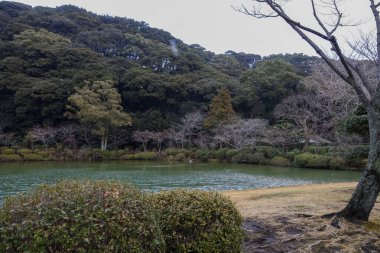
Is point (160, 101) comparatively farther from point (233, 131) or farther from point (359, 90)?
point (359, 90)

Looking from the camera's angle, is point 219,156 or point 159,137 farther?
point 159,137

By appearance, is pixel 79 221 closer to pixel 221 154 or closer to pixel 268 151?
pixel 268 151

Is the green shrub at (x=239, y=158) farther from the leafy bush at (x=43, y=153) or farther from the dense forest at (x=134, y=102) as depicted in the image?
the leafy bush at (x=43, y=153)

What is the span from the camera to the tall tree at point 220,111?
30562 millimetres

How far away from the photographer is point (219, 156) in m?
27.1

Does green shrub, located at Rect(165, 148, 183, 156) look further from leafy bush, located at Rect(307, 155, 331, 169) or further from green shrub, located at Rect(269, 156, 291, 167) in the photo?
leafy bush, located at Rect(307, 155, 331, 169)

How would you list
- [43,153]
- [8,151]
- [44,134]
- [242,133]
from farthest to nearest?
[44,134] < [242,133] < [43,153] < [8,151]

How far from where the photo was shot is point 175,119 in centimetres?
3422

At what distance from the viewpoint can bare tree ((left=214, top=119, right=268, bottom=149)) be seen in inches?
1085

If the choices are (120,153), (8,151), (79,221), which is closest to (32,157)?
(8,151)

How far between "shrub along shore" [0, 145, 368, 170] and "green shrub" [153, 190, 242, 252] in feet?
60.8

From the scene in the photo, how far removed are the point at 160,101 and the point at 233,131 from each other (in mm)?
10031

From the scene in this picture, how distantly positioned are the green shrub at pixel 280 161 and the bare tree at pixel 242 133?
3128 millimetres

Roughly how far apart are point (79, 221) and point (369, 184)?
147 inches
